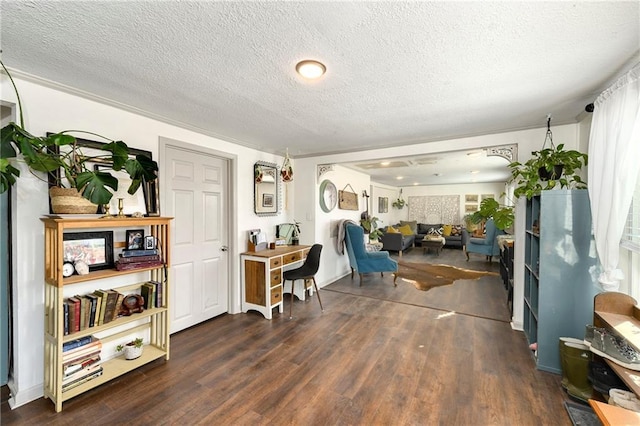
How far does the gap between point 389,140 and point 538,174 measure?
1678mm

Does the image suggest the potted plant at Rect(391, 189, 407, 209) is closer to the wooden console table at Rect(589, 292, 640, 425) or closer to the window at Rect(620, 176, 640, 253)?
the window at Rect(620, 176, 640, 253)

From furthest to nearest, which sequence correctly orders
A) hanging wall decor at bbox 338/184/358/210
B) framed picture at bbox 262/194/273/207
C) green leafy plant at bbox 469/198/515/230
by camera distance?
hanging wall decor at bbox 338/184/358/210 → framed picture at bbox 262/194/273/207 → green leafy plant at bbox 469/198/515/230

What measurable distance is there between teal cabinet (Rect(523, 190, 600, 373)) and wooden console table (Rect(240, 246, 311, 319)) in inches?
106

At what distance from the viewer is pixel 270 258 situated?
130 inches

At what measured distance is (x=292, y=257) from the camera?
148 inches

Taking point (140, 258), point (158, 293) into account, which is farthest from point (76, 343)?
point (140, 258)

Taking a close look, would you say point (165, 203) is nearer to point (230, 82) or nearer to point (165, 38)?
point (230, 82)

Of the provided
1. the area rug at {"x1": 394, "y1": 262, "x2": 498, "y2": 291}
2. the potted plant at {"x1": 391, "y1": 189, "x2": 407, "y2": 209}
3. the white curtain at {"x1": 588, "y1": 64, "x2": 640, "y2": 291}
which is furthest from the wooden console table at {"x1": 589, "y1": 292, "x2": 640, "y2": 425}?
the potted plant at {"x1": 391, "y1": 189, "x2": 407, "y2": 209}

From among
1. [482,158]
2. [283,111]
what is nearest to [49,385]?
[283,111]

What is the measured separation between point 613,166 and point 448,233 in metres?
7.49

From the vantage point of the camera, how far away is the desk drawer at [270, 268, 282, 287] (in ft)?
11.1

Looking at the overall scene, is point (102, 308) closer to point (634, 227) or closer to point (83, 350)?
point (83, 350)

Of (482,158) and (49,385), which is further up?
(482,158)

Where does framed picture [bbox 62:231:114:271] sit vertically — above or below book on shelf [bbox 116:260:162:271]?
above
